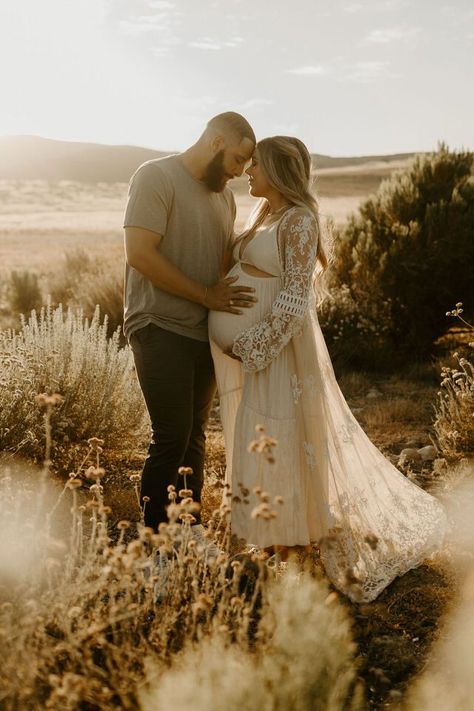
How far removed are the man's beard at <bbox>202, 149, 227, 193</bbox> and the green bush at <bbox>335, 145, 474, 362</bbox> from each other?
458 centimetres

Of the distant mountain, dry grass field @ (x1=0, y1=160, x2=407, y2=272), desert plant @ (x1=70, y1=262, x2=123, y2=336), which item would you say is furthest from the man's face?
the distant mountain

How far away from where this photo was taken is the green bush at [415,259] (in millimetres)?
7762

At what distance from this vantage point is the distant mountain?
265ft

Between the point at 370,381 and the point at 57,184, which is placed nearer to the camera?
the point at 370,381

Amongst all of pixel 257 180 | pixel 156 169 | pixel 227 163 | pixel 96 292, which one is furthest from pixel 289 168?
pixel 96 292

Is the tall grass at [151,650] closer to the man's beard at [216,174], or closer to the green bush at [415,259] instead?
the man's beard at [216,174]

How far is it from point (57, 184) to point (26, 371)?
75.8 m

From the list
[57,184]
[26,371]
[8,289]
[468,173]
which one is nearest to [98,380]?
[26,371]

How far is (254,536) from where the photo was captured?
11.0 feet

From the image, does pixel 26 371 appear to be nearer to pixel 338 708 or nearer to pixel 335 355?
pixel 338 708

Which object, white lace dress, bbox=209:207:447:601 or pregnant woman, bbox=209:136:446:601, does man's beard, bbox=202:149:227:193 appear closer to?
pregnant woman, bbox=209:136:446:601

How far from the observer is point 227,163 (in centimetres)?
338

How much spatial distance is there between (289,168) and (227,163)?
29 centimetres

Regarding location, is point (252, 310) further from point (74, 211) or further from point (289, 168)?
point (74, 211)
